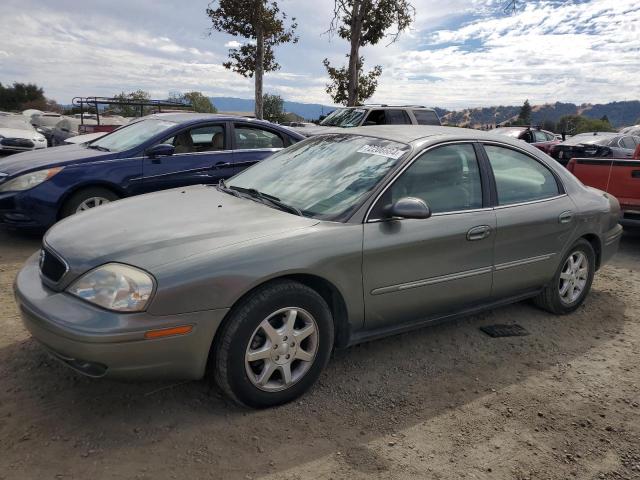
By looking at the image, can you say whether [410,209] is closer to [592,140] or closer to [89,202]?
[89,202]

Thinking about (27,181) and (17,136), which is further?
(17,136)

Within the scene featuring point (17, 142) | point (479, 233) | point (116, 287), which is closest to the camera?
point (116, 287)

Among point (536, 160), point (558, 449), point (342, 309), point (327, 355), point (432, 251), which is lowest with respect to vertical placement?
point (558, 449)

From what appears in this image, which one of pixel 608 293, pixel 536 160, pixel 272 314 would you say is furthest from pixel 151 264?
pixel 608 293

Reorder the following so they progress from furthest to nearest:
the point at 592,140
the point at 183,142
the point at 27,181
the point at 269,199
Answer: the point at 592,140 → the point at 183,142 → the point at 27,181 → the point at 269,199

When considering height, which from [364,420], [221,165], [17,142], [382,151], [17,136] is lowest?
[364,420]

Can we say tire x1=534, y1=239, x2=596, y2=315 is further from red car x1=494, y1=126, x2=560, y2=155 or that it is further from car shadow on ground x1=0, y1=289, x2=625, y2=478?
red car x1=494, y1=126, x2=560, y2=155

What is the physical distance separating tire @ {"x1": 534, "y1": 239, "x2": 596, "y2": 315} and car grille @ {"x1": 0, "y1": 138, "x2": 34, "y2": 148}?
11904mm

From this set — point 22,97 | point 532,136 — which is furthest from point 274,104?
point 532,136

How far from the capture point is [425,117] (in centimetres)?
1281

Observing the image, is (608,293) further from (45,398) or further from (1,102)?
(1,102)

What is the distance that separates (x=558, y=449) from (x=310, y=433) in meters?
1.28

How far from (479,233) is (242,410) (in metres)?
1.95

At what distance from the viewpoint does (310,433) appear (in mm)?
2729
